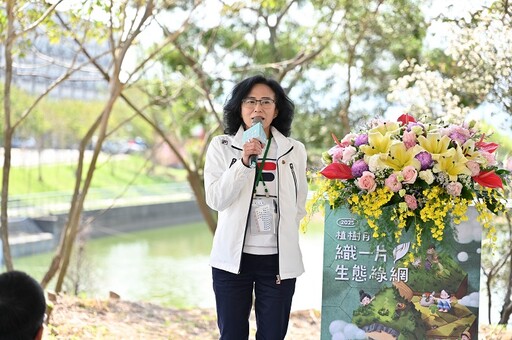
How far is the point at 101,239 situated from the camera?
1909cm

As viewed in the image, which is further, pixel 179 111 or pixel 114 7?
pixel 179 111

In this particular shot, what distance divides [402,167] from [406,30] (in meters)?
6.13

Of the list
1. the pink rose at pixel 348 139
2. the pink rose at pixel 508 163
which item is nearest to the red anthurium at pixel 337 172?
the pink rose at pixel 348 139

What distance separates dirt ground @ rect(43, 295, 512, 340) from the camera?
5.07m

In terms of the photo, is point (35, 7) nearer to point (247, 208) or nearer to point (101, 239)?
point (247, 208)

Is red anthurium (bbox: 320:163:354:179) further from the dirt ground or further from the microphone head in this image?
the dirt ground

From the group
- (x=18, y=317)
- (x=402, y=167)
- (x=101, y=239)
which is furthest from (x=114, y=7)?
(x=101, y=239)

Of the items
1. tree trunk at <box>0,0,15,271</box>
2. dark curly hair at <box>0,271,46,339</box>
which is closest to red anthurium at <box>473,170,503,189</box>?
dark curly hair at <box>0,271,46,339</box>

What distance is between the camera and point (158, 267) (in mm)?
15664

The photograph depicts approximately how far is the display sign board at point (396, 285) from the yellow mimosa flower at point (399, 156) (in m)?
0.28

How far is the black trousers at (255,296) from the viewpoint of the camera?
2.65m

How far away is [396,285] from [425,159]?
18.9 inches

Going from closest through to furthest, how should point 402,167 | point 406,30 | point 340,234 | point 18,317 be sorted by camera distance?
1. point 18,317
2. point 402,167
3. point 340,234
4. point 406,30

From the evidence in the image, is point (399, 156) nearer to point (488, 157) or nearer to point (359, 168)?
point (359, 168)
